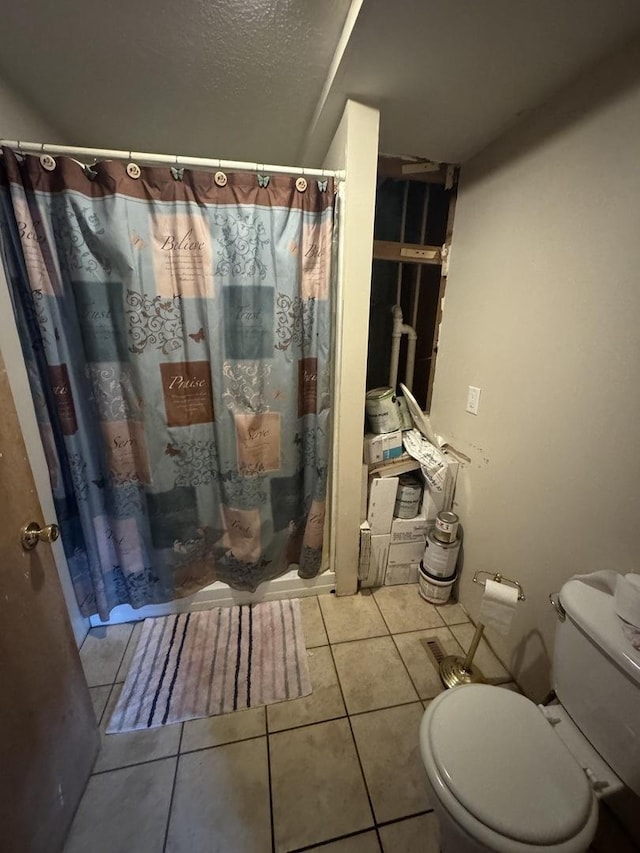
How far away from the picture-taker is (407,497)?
1.68m

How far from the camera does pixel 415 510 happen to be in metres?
1.71

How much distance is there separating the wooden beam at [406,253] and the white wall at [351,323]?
1.22ft

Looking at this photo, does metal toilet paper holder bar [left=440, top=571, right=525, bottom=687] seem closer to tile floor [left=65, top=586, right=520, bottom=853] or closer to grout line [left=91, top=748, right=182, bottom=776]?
tile floor [left=65, top=586, right=520, bottom=853]

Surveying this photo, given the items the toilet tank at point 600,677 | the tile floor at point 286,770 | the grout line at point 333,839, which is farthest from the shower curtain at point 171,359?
the toilet tank at point 600,677

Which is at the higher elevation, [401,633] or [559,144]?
[559,144]

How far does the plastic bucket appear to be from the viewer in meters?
1.66

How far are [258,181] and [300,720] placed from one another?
6.59ft

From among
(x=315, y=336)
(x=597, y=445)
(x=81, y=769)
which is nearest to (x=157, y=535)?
(x=81, y=769)

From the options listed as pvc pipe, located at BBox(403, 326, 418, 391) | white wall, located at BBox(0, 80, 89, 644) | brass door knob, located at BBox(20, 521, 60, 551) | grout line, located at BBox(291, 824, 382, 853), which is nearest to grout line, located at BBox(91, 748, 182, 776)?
grout line, located at BBox(291, 824, 382, 853)

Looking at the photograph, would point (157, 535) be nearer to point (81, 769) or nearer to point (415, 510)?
point (81, 769)

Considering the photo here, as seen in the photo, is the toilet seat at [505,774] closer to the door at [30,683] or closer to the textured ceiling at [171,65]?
the door at [30,683]

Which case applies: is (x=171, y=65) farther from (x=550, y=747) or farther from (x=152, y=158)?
(x=550, y=747)

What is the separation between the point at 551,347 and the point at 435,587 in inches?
48.8

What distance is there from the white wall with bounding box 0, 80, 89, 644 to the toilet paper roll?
148cm
